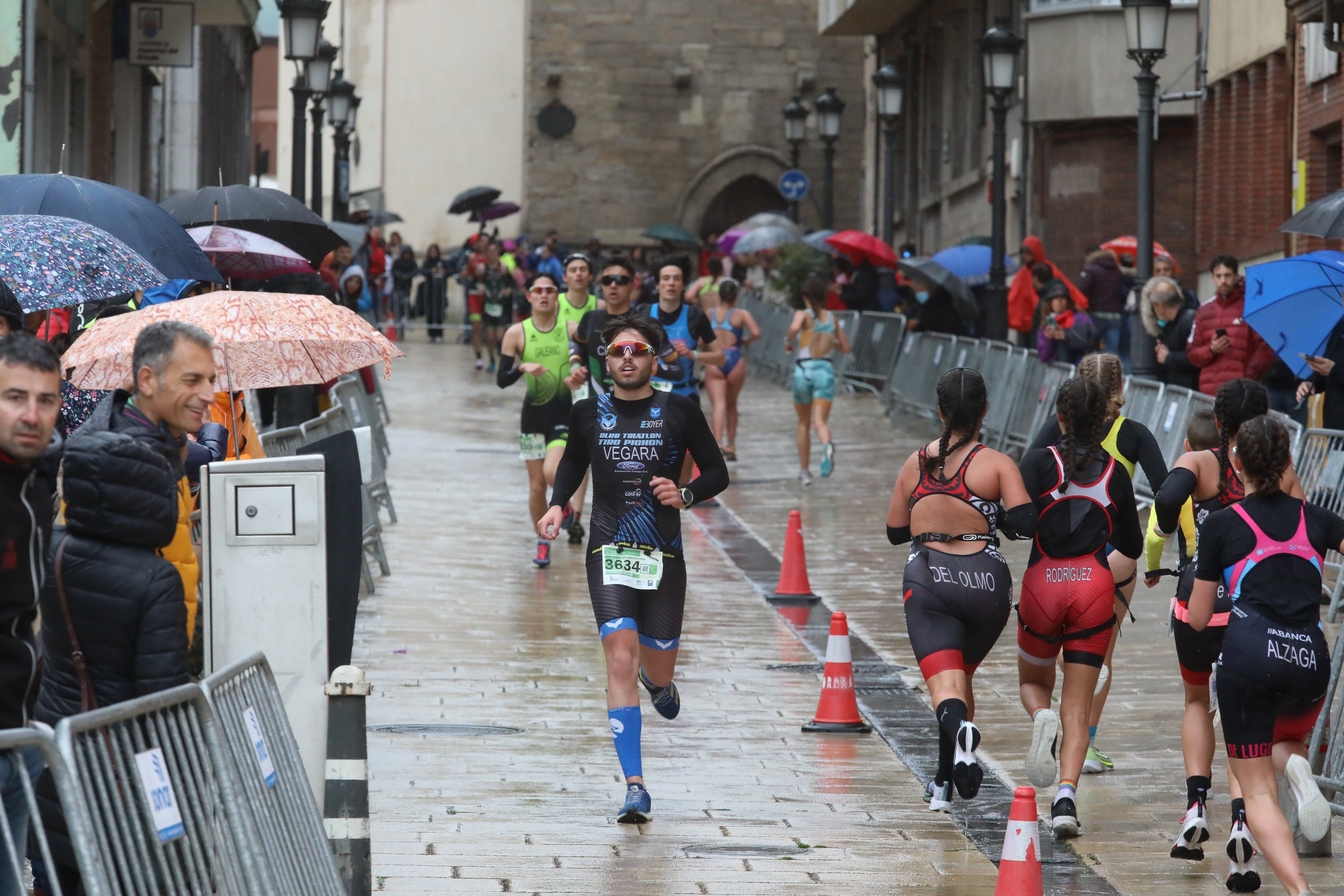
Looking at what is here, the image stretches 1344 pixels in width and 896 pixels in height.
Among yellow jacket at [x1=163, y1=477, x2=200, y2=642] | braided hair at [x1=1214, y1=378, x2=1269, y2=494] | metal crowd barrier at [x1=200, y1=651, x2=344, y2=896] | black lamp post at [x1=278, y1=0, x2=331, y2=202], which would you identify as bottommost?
metal crowd barrier at [x1=200, y1=651, x2=344, y2=896]

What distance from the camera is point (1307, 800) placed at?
632 cm

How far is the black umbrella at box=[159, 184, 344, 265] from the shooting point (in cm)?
1397

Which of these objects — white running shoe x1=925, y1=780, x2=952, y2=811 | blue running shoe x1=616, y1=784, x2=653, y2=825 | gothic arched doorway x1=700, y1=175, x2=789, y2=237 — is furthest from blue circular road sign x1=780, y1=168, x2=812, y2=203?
blue running shoe x1=616, y1=784, x2=653, y2=825

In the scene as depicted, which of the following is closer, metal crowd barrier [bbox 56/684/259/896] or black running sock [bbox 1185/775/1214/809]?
metal crowd barrier [bbox 56/684/259/896]

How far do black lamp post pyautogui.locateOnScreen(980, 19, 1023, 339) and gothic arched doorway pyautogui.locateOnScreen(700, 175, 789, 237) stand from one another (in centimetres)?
2961

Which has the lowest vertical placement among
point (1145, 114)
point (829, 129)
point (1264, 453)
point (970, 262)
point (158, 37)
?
point (1264, 453)

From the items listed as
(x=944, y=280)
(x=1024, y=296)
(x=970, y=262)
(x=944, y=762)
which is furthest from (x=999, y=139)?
(x=944, y=762)

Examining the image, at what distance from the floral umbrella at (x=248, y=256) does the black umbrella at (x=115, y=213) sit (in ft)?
10.6

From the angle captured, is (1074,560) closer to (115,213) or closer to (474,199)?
(115,213)

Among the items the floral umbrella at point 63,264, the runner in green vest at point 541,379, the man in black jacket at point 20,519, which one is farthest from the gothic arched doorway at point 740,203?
the man in black jacket at point 20,519

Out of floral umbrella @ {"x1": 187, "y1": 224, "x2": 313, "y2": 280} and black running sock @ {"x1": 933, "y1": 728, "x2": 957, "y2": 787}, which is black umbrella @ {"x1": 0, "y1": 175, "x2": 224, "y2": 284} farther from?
black running sock @ {"x1": 933, "y1": 728, "x2": 957, "y2": 787}

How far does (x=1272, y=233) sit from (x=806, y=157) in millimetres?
30775

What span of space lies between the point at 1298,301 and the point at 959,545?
17.9 ft

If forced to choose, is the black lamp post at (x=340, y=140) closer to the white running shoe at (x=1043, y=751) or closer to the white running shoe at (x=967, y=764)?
the white running shoe at (x=967, y=764)
